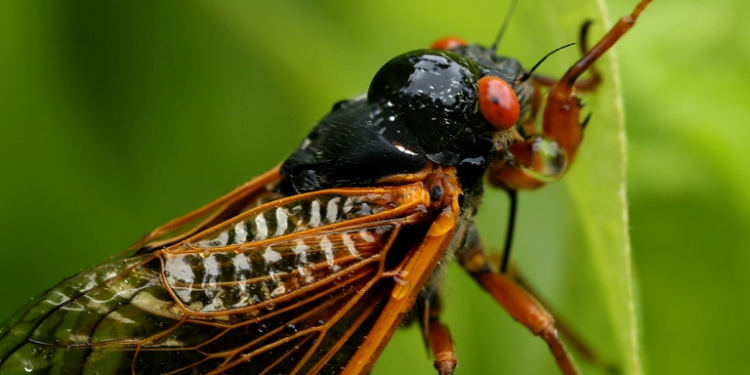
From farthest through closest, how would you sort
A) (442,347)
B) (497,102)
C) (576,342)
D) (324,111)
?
(324,111), (576,342), (442,347), (497,102)

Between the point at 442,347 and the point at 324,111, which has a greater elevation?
the point at 324,111

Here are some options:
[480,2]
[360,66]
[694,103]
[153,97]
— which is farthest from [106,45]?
[694,103]

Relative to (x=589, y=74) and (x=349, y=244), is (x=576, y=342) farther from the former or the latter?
(x=349, y=244)

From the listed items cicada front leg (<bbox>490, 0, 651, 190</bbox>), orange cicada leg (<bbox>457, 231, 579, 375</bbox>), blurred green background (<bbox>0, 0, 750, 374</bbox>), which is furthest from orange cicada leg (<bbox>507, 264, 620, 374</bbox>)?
cicada front leg (<bbox>490, 0, 651, 190</bbox>)

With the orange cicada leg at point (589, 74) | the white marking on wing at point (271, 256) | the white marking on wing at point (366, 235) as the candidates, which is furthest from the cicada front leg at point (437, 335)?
the orange cicada leg at point (589, 74)

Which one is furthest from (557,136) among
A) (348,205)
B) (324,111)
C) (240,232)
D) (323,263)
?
(324,111)

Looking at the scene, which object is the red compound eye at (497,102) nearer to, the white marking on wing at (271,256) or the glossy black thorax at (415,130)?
the glossy black thorax at (415,130)
